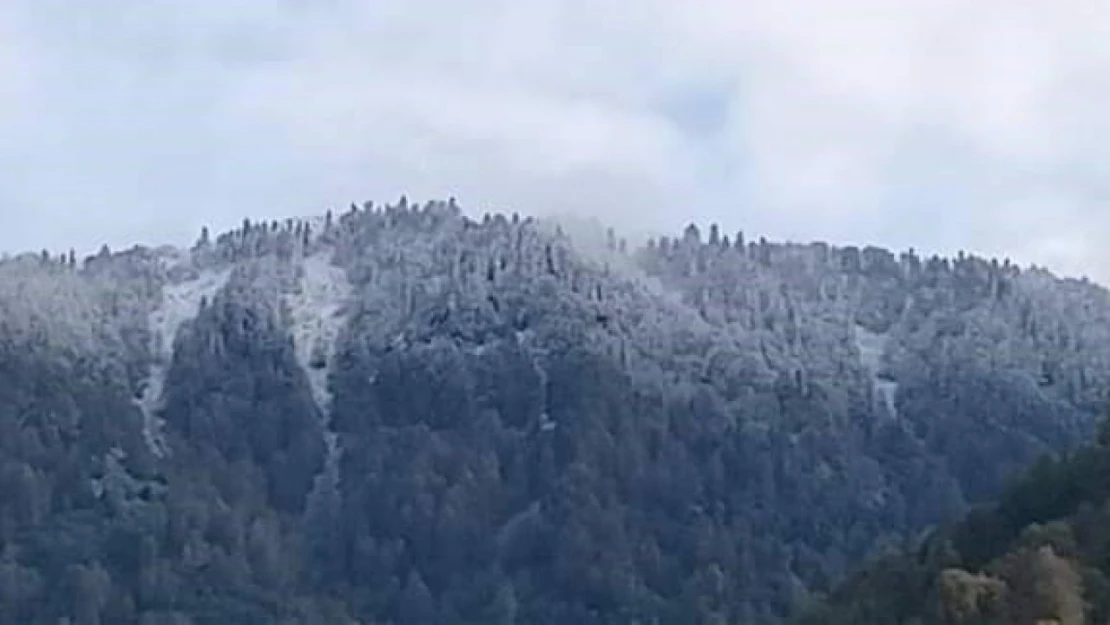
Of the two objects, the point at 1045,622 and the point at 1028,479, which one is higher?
the point at 1028,479

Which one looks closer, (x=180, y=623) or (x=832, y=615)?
(x=832, y=615)

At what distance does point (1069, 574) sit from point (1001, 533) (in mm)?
16452

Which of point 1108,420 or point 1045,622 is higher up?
point 1108,420

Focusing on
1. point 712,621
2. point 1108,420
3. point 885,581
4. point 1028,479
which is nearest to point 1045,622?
point 885,581

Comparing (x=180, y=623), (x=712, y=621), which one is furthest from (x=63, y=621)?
(x=712, y=621)

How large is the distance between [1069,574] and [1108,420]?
107 feet

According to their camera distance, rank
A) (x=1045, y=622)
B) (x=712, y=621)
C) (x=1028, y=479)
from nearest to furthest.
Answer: (x=1045, y=622), (x=1028, y=479), (x=712, y=621)

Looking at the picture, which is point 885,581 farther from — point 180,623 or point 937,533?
point 180,623

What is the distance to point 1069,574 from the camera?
73.6m

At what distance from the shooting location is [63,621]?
7854 inches

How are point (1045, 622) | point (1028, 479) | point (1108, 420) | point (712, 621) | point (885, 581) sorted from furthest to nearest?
point (712, 621), point (1108, 420), point (1028, 479), point (885, 581), point (1045, 622)

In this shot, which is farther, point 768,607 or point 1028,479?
point 768,607

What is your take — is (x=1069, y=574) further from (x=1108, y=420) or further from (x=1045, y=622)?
(x=1108, y=420)

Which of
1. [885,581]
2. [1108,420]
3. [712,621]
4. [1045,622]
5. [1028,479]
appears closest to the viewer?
[1045,622]
